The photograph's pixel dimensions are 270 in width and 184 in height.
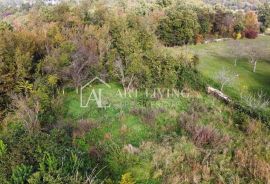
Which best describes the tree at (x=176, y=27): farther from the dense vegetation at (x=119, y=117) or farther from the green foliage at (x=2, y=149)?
the green foliage at (x=2, y=149)

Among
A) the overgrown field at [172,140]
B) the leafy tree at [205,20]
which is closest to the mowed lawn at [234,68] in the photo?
the leafy tree at [205,20]

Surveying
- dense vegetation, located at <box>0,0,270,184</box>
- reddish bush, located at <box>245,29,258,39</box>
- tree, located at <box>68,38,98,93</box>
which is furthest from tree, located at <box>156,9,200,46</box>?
tree, located at <box>68,38,98,93</box>

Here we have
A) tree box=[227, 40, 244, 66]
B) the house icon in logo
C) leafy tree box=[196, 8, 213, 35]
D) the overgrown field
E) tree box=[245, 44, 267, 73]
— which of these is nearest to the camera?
the overgrown field

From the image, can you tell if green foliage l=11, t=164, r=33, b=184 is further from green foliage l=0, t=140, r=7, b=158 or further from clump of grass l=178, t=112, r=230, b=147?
clump of grass l=178, t=112, r=230, b=147

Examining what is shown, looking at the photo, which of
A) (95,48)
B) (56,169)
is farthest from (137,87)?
(56,169)

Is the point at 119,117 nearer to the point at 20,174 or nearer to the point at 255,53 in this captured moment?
the point at 20,174

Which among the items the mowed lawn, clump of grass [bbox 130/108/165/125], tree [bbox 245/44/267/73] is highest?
tree [bbox 245/44/267/73]
